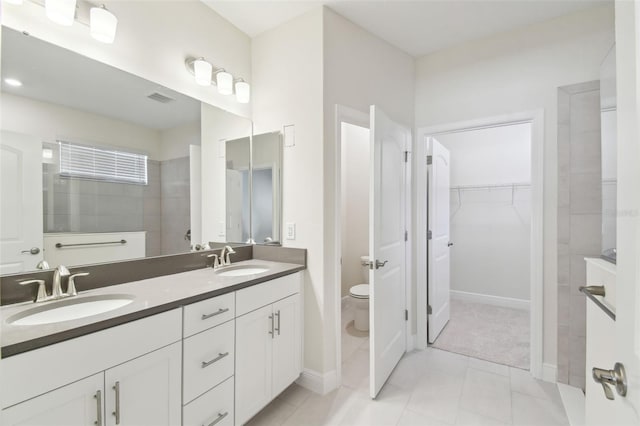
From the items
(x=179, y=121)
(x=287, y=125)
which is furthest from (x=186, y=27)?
(x=287, y=125)

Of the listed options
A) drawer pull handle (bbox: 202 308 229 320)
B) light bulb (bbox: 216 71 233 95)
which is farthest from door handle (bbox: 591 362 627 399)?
light bulb (bbox: 216 71 233 95)

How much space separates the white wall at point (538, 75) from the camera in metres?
2.02

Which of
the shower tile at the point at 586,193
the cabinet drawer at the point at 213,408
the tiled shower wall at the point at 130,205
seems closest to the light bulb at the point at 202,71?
the tiled shower wall at the point at 130,205

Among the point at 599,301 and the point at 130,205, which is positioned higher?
the point at 130,205

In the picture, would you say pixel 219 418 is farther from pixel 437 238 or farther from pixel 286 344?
pixel 437 238

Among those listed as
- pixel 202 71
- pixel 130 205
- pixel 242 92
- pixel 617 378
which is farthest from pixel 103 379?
pixel 242 92

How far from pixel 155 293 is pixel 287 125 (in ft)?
4.72

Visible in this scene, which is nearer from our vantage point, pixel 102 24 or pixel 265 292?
pixel 102 24

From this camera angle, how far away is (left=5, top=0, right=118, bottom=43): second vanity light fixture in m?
1.30

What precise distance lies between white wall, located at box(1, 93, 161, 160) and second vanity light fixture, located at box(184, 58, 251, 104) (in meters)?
0.53

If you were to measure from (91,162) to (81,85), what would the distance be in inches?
15.8

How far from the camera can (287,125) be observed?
2145 mm

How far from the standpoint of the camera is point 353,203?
3.94m

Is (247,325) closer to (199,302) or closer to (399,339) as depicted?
(199,302)
